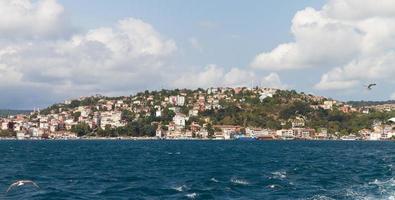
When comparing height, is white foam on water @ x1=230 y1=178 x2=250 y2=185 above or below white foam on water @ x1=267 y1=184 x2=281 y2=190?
above

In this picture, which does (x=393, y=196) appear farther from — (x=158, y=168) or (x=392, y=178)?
(x=158, y=168)

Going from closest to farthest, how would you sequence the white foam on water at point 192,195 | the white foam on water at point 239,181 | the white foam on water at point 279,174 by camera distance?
the white foam on water at point 192,195 < the white foam on water at point 239,181 < the white foam on water at point 279,174

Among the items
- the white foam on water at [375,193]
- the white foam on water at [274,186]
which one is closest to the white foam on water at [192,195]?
the white foam on water at [274,186]

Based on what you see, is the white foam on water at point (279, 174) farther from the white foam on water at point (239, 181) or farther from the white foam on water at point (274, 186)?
the white foam on water at point (274, 186)

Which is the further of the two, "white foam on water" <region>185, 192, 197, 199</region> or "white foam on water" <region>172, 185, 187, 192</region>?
"white foam on water" <region>172, 185, 187, 192</region>

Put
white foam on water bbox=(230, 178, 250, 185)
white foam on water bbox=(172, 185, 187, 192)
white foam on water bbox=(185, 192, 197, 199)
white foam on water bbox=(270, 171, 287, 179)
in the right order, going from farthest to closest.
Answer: white foam on water bbox=(270, 171, 287, 179), white foam on water bbox=(230, 178, 250, 185), white foam on water bbox=(172, 185, 187, 192), white foam on water bbox=(185, 192, 197, 199)

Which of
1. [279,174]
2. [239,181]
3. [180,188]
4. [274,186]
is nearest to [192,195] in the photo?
[180,188]

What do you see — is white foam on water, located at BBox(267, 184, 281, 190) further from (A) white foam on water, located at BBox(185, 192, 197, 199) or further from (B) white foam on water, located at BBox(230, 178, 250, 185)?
(A) white foam on water, located at BBox(185, 192, 197, 199)

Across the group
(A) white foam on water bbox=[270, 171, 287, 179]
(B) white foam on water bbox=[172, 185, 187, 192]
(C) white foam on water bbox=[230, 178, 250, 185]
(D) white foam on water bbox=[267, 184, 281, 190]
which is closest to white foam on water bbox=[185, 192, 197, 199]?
(B) white foam on water bbox=[172, 185, 187, 192]

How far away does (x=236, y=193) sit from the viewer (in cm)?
5034

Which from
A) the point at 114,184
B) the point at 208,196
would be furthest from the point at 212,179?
the point at 208,196

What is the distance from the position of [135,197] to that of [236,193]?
726cm

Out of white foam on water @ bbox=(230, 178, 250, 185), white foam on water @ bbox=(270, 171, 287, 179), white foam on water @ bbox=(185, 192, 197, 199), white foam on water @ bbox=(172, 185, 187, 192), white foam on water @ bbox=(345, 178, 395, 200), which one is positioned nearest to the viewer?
white foam on water @ bbox=(185, 192, 197, 199)

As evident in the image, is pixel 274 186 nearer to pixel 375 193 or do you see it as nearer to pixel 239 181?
pixel 239 181
